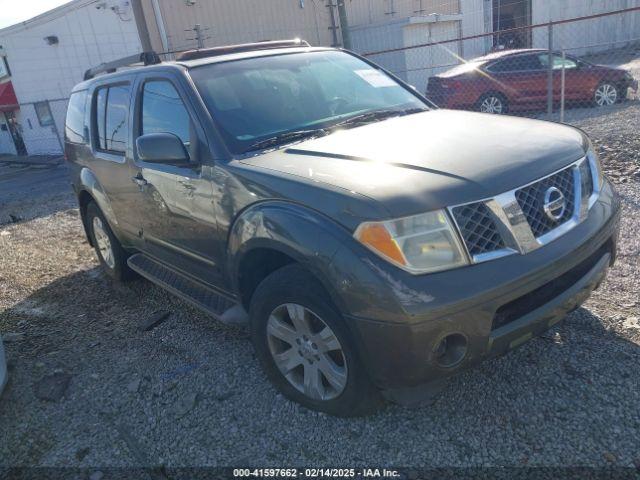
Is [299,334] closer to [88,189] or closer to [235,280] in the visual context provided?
[235,280]

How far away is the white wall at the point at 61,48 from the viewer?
16797 millimetres

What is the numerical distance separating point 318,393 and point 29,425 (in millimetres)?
1781

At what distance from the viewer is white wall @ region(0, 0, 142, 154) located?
55.1 feet

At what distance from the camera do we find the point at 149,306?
4.61 metres

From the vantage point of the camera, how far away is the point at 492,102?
11.5 meters

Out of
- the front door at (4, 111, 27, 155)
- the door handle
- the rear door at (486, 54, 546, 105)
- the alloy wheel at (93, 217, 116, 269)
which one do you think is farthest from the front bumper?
the front door at (4, 111, 27, 155)

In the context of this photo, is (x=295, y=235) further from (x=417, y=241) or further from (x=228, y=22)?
(x=228, y=22)

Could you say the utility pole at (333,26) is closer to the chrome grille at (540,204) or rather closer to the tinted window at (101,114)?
the tinted window at (101,114)

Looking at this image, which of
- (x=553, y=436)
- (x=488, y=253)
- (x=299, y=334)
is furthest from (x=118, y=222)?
(x=553, y=436)

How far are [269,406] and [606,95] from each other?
1173 cm

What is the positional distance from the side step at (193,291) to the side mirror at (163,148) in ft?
3.06

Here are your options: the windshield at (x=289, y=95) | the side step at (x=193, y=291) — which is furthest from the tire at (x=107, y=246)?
the windshield at (x=289, y=95)

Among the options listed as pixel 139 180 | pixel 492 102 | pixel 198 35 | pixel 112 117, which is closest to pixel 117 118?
pixel 112 117

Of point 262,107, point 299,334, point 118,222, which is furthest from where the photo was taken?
point 118,222
